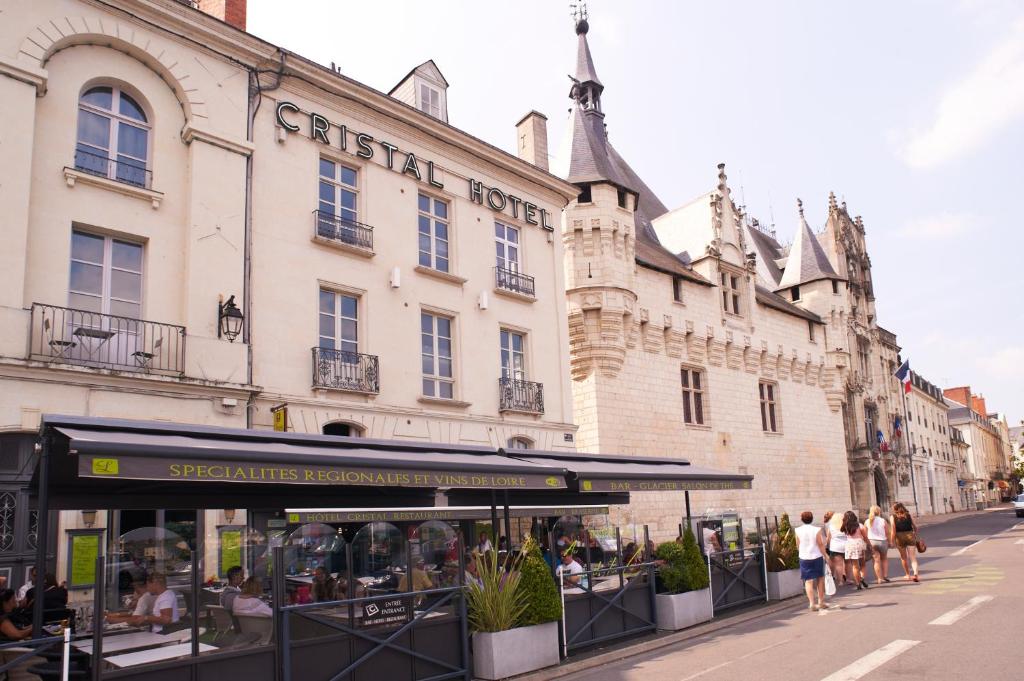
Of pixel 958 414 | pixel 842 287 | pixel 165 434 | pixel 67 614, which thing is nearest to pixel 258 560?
pixel 165 434

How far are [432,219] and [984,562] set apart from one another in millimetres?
14211

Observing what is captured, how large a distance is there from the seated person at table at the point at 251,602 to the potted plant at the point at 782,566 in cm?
932

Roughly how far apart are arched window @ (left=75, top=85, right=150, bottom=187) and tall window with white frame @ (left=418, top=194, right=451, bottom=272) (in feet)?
18.9

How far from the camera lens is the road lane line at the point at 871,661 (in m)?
7.72

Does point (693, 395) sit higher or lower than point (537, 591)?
higher

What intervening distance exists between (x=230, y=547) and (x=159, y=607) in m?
0.79

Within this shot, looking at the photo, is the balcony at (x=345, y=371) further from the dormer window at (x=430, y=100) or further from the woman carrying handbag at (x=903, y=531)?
the woman carrying handbag at (x=903, y=531)

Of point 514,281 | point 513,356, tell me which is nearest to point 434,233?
point 514,281

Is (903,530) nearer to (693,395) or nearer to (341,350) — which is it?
(341,350)

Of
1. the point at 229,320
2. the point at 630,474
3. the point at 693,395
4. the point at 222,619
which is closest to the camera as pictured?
the point at 222,619

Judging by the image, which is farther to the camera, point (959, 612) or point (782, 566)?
point (782, 566)

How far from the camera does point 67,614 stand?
28.1ft

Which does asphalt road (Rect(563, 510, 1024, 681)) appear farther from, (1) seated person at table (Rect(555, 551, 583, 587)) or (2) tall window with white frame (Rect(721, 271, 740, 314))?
(2) tall window with white frame (Rect(721, 271, 740, 314))

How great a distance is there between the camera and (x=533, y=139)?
21938mm
